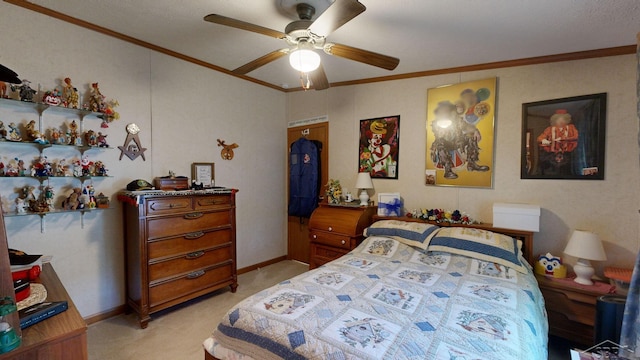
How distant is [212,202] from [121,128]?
3.53 ft

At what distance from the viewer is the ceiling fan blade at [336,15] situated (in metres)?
1.46

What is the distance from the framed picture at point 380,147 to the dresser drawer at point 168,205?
2110 millimetres

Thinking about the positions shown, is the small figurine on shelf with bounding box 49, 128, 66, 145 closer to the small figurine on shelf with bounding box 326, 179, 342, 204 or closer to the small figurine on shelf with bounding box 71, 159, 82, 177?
the small figurine on shelf with bounding box 71, 159, 82, 177

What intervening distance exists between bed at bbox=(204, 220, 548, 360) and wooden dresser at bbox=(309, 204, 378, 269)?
67 cm

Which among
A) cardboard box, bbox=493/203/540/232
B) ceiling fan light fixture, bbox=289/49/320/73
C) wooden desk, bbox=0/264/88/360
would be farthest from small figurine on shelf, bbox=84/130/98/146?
cardboard box, bbox=493/203/540/232

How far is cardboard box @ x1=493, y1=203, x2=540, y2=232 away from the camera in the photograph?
2479mm

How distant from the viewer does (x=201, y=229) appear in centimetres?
282

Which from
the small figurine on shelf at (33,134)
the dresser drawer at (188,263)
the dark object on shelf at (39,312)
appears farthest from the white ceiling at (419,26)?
the dresser drawer at (188,263)

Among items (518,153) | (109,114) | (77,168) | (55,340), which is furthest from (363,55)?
(77,168)

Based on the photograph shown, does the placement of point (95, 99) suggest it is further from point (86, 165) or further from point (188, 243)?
point (188, 243)

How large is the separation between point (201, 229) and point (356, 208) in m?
1.71

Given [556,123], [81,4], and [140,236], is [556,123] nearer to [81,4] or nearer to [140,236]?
[140,236]

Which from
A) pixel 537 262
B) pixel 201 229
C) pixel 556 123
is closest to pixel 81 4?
pixel 201 229

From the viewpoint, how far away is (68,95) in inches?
88.9
